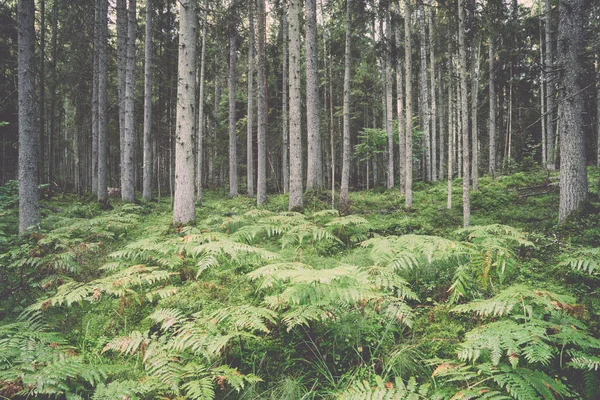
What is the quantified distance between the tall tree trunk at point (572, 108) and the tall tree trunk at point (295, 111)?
6929 millimetres

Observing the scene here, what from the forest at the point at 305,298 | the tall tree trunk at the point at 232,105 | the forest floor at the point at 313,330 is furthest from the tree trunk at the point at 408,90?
the tall tree trunk at the point at 232,105

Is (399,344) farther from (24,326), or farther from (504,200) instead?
(504,200)

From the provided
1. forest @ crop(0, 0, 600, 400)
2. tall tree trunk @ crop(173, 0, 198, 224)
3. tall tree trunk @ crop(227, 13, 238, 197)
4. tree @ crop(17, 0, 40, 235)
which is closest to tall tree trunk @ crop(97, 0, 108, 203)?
forest @ crop(0, 0, 600, 400)

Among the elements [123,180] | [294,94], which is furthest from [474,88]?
[123,180]

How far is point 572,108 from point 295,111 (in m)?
7.24

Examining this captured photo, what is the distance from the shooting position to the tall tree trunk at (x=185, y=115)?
23.9ft

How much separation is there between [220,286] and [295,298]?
1895 mm

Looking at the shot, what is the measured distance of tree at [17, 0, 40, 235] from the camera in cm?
723

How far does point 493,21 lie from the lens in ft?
32.0

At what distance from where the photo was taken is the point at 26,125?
7262 mm

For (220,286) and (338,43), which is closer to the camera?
(220,286)

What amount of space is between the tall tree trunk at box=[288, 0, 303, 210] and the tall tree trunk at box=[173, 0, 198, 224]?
10.8 feet

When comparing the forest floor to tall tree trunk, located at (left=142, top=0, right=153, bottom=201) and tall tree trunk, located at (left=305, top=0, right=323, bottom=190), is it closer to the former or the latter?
tall tree trunk, located at (left=305, top=0, right=323, bottom=190)

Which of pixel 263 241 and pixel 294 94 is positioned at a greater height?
pixel 294 94
